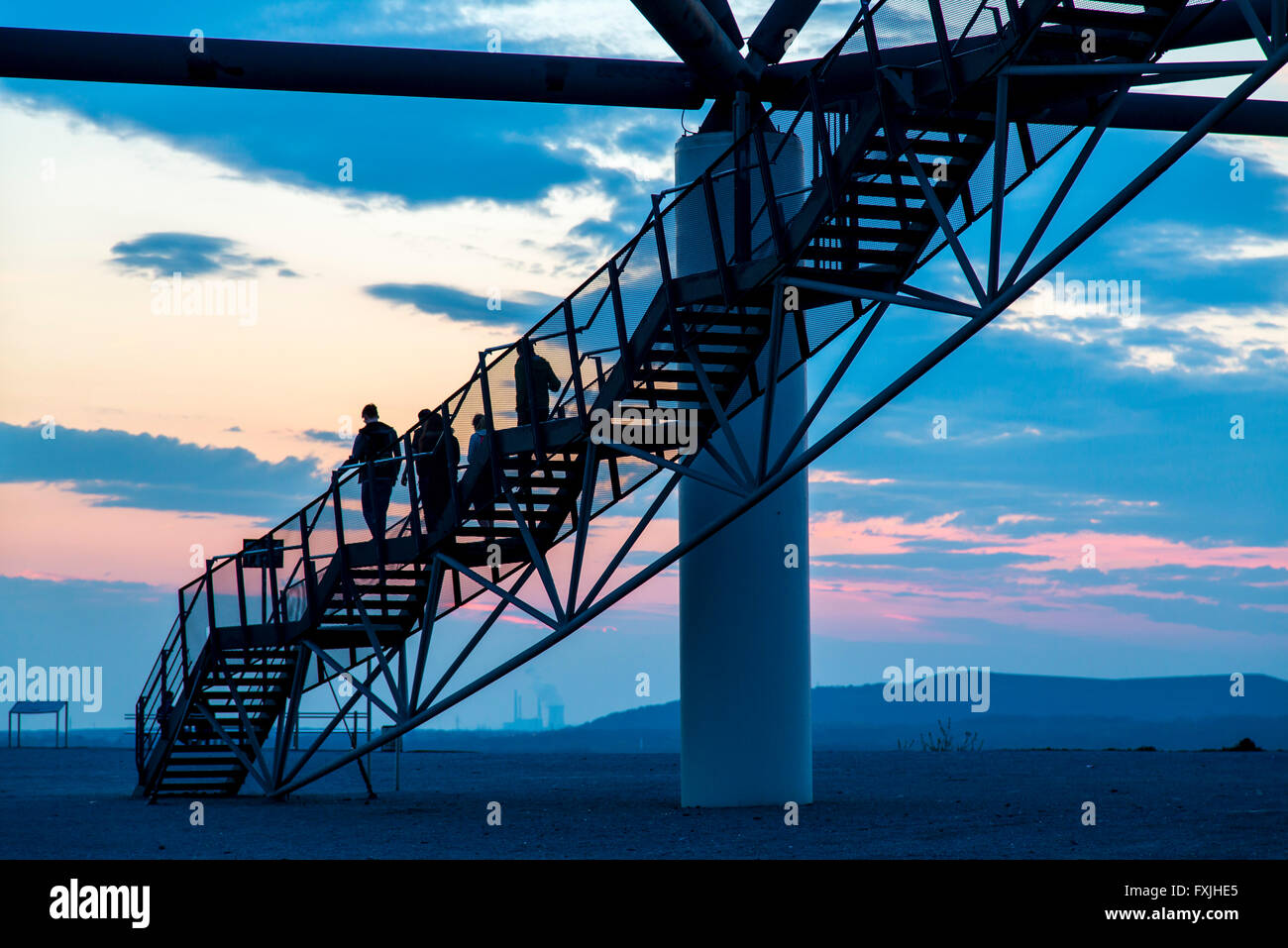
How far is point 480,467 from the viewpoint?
18781 mm

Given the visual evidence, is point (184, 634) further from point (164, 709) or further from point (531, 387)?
point (531, 387)

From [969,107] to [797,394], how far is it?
21.5ft

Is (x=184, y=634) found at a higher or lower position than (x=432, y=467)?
lower

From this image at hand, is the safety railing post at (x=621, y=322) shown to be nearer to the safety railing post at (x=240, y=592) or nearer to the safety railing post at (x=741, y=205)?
the safety railing post at (x=741, y=205)


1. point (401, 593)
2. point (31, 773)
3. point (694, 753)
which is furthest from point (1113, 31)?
point (31, 773)

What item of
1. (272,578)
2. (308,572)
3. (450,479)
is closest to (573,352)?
(450,479)

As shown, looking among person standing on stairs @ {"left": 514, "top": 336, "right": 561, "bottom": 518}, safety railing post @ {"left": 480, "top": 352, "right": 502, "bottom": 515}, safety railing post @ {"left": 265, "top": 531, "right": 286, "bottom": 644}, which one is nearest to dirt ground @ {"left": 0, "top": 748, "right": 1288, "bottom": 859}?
safety railing post @ {"left": 265, "top": 531, "right": 286, "bottom": 644}

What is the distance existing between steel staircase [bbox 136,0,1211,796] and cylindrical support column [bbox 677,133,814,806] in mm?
1370

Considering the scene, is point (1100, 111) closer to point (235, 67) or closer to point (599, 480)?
point (599, 480)

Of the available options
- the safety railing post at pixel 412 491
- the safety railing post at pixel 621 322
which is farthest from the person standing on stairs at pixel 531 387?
the safety railing post at pixel 412 491

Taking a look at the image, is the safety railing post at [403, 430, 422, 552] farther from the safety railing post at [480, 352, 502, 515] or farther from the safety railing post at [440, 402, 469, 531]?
the safety railing post at [480, 352, 502, 515]

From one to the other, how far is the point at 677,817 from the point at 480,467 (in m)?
5.06

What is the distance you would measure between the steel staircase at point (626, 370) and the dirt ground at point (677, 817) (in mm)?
2155

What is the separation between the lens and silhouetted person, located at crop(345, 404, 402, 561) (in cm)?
2008
